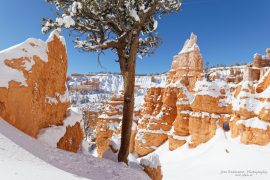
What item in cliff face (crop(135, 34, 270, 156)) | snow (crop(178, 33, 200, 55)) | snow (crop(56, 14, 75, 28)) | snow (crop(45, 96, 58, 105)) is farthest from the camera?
snow (crop(178, 33, 200, 55))

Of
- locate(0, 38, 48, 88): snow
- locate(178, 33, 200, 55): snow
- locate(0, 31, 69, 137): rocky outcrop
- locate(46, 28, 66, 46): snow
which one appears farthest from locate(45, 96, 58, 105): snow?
locate(178, 33, 200, 55): snow

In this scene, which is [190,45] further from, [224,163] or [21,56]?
[21,56]

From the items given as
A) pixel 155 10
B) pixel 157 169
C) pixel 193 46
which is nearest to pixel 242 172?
pixel 157 169

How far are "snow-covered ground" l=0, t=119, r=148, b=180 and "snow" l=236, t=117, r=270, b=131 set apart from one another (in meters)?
15.2

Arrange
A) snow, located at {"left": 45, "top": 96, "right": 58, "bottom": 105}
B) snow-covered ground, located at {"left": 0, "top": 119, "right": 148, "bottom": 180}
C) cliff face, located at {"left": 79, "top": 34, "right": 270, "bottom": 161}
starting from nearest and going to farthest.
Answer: snow-covered ground, located at {"left": 0, "top": 119, "right": 148, "bottom": 180} → snow, located at {"left": 45, "top": 96, "right": 58, "bottom": 105} → cliff face, located at {"left": 79, "top": 34, "right": 270, "bottom": 161}

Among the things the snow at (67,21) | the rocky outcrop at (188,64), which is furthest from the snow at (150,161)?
the rocky outcrop at (188,64)

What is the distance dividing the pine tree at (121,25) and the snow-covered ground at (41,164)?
1.82 meters

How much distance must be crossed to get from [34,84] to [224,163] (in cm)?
1551

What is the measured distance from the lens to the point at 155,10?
9141mm

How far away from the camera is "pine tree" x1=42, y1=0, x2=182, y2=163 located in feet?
26.8

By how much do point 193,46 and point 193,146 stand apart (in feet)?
69.2

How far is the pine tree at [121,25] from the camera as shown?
322 inches

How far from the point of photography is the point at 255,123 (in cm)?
2031

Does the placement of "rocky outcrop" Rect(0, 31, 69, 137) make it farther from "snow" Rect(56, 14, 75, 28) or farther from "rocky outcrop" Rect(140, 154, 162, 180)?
"rocky outcrop" Rect(140, 154, 162, 180)
